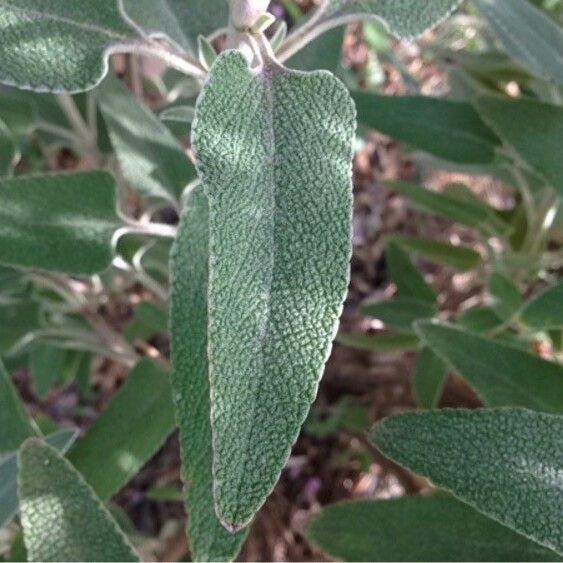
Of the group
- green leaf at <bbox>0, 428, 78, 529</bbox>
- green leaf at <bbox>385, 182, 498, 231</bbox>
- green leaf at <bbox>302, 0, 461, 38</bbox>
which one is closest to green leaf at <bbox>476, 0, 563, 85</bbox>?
green leaf at <bbox>302, 0, 461, 38</bbox>

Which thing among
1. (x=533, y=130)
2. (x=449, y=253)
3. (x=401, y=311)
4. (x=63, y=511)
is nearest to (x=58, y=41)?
(x=63, y=511)

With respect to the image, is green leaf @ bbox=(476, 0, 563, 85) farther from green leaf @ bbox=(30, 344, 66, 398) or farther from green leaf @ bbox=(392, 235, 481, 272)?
green leaf @ bbox=(30, 344, 66, 398)

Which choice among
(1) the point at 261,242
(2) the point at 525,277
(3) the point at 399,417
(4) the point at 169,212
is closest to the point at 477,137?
(2) the point at 525,277

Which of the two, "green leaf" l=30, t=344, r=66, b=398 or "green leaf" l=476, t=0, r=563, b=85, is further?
"green leaf" l=30, t=344, r=66, b=398

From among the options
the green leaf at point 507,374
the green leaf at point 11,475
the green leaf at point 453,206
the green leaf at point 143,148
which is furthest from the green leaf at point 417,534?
the green leaf at point 453,206

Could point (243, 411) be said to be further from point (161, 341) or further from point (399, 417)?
point (161, 341)

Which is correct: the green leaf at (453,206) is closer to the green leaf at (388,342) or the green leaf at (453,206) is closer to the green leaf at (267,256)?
the green leaf at (388,342)
